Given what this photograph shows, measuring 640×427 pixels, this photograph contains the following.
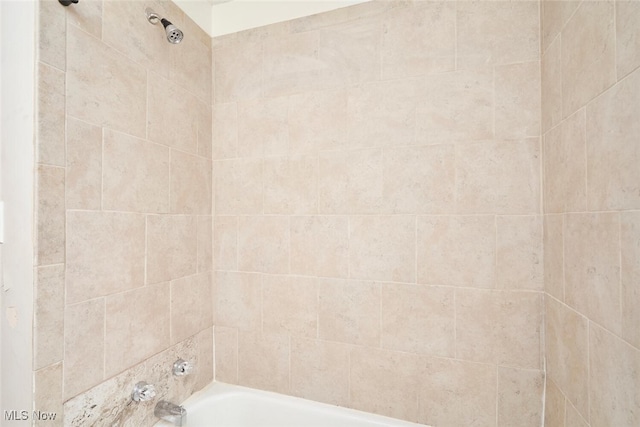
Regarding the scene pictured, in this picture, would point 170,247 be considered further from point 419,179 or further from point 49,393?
point 419,179

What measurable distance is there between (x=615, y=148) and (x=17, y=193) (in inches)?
61.8

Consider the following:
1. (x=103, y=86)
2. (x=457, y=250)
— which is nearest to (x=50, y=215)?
(x=103, y=86)

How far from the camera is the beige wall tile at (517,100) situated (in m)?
1.21

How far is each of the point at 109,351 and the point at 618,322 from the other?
4.90ft

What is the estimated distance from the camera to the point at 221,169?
164 cm

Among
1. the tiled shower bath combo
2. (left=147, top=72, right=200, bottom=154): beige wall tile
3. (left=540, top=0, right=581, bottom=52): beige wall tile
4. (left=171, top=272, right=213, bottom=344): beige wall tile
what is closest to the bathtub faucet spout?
the tiled shower bath combo

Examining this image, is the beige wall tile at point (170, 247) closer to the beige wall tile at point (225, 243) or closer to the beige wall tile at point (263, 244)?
the beige wall tile at point (225, 243)

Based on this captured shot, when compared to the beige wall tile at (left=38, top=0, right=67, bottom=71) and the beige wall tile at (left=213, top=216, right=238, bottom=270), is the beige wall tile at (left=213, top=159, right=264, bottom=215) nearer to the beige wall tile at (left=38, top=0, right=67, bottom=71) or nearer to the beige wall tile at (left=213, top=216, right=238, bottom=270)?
the beige wall tile at (left=213, top=216, right=238, bottom=270)

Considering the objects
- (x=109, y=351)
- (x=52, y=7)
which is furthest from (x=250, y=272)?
(x=52, y=7)

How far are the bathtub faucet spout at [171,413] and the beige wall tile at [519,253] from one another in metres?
1.36

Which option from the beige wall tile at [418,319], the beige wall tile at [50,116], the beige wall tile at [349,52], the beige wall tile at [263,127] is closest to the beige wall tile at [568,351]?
the beige wall tile at [418,319]

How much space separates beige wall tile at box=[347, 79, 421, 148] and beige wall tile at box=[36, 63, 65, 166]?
1.03 metres

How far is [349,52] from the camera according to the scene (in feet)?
4.70

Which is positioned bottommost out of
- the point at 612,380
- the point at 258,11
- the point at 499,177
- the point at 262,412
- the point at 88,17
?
the point at 262,412
